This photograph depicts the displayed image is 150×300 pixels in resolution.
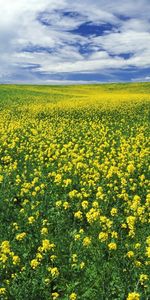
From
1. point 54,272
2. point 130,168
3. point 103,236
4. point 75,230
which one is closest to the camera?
point 54,272

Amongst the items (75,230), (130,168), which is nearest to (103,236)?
(75,230)

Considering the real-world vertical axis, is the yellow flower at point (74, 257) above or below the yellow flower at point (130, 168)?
below

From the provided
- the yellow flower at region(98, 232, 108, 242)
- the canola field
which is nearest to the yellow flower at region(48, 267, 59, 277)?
the canola field

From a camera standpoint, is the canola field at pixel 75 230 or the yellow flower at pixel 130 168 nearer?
the canola field at pixel 75 230

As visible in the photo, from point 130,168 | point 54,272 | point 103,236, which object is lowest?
point 54,272

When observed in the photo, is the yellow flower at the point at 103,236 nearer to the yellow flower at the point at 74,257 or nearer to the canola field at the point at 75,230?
the canola field at the point at 75,230

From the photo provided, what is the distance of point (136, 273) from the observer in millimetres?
6301

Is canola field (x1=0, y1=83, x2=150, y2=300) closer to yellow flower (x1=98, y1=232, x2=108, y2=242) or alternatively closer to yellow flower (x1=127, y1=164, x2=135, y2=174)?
yellow flower (x1=98, y1=232, x2=108, y2=242)

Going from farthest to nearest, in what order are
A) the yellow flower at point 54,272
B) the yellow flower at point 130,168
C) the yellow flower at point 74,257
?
the yellow flower at point 130,168
the yellow flower at point 74,257
the yellow flower at point 54,272

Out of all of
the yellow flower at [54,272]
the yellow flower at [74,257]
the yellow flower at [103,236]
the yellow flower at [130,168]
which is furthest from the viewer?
the yellow flower at [130,168]

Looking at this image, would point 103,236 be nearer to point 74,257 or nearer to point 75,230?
point 74,257

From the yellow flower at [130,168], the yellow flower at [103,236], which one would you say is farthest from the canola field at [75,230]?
the yellow flower at [130,168]

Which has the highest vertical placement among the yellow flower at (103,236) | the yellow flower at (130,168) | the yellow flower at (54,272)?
the yellow flower at (130,168)

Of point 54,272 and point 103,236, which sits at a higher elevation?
point 103,236
